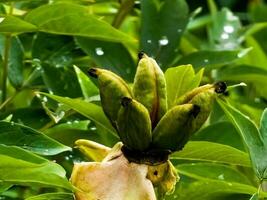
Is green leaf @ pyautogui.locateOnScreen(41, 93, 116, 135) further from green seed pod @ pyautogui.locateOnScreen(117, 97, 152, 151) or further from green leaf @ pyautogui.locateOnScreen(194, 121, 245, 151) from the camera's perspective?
green leaf @ pyautogui.locateOnScreen(194, 121, 245, 151)

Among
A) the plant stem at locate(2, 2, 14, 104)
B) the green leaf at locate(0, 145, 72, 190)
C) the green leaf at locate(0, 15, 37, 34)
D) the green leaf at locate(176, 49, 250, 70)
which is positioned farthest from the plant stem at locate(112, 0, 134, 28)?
the green leaf at locate(0, 145, 72, 190)

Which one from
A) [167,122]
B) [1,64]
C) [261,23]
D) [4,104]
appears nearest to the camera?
[167,122]

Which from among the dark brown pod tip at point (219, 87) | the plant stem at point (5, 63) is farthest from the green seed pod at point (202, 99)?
the plant stem at point (5, 63)

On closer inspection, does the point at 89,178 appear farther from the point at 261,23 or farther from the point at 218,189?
the point at 261,23

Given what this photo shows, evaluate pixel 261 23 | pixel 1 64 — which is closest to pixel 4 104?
pixel 1 64

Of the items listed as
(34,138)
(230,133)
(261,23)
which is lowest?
(261,23)

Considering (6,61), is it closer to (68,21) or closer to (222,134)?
(68,21)

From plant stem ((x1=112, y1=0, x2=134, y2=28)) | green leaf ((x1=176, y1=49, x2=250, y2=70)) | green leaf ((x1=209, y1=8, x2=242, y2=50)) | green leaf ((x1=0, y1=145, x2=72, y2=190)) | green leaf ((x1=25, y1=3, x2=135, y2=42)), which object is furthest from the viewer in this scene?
green leaf ((x1=209, y1=8, x2=242, y2=50))
